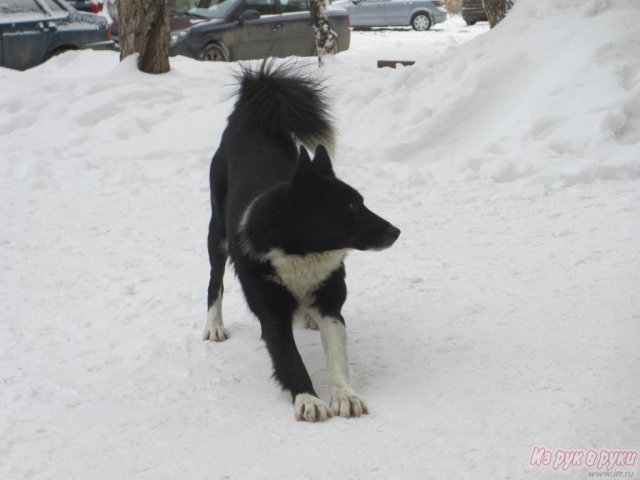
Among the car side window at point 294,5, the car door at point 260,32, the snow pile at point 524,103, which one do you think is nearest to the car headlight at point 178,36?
the car door at point 260,32

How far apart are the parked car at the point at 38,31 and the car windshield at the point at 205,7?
100 inches

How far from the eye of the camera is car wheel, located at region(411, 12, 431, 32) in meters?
26.7

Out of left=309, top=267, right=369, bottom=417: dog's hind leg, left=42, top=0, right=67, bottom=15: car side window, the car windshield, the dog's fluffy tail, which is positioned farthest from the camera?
the car windshield

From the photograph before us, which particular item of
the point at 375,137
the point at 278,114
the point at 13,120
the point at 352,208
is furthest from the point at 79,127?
the point at 352,208

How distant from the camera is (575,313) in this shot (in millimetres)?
4547

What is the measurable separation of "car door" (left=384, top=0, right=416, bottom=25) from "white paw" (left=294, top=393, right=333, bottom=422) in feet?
78.9

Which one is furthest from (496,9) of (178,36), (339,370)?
(339,370)

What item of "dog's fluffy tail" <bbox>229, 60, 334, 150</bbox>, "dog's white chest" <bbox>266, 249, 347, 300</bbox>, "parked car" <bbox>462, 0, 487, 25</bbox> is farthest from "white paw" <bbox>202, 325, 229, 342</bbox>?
"parked car" <bbox>462, 0, 487, 25</bbox>

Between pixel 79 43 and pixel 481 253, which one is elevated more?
pixel 79 43

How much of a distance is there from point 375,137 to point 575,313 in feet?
12.9

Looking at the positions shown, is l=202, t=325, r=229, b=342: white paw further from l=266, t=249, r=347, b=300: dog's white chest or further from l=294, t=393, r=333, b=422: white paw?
l=294, t=393, r=333, b=422: white paw

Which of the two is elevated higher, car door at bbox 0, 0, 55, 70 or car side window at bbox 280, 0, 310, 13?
car side window at bbox 280, 0, 310, 13

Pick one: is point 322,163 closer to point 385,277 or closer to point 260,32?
point 385,277

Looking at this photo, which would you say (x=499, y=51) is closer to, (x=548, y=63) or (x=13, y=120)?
(x=548, y=63)
